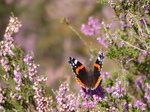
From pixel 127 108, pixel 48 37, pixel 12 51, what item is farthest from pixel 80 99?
pixel 48 37

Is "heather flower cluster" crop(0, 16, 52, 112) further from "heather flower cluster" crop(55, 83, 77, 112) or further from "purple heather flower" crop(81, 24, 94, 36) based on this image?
"purple heather flower" crop(81, 24, 94, 36)

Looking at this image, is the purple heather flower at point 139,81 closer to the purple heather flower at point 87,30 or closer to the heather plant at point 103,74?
the heather plant at point 103,74

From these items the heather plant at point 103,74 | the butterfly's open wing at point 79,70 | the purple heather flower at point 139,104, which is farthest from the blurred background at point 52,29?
the purple heather flower at point 139,104

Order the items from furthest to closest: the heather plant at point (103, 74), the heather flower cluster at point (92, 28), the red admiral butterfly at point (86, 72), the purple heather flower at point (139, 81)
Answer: the purple heather flower at point (139, 81) < the heather flower cluster at point (92, 28) < the red admiral butterfly at point (86, 72) < the heather plant at point (103, 74)

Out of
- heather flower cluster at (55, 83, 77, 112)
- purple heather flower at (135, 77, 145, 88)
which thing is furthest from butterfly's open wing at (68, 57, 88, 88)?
purple heather flower at (135, 77, 145, 88)

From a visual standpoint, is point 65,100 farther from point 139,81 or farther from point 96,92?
point 139,81
